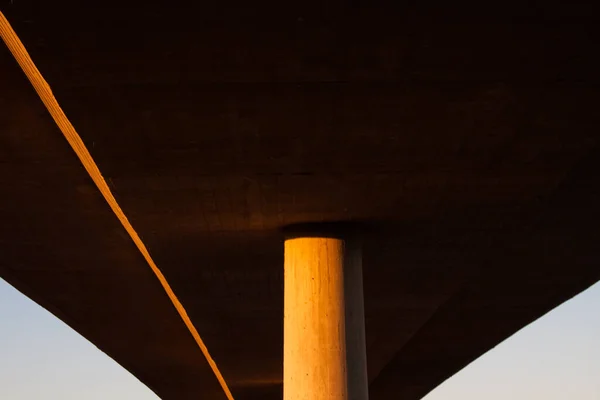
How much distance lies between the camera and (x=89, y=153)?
1064 centimetres

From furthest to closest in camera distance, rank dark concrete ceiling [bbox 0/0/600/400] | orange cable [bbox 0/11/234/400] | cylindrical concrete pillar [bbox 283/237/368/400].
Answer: cylindrical concrete pillar [bbox 283/237/368/400]
orange cable [bbox 0/11/234/400]
dark concrete ceiling [bbox 0/0/600/400]

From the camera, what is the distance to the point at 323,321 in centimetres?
1391

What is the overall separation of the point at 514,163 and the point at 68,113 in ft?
21.1

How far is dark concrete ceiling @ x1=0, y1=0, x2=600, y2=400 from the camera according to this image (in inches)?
305

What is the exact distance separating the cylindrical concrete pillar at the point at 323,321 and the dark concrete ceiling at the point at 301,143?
0.79 m

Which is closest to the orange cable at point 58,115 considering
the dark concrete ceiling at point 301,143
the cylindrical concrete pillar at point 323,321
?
the dark concrete ceiling at point 301,143

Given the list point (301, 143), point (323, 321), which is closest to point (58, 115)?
point (301, 143)

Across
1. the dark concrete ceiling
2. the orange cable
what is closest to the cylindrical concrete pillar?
the dark concrete ceiling

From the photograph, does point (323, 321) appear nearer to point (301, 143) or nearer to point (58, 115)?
point (301, 143)

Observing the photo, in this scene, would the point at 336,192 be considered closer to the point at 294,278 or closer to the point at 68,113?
the point at 294,278

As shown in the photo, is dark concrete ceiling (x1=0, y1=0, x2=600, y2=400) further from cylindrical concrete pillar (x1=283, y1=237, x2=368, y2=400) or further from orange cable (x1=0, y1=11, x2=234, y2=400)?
cylindrical concrete pillar (x1=283, y1=237, x2=368, y2=400)

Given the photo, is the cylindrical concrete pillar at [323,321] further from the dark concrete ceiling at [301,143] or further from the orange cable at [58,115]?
the orange cable at [58,115]

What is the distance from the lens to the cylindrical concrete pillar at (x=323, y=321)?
13.7m

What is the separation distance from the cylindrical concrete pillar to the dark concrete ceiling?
2.60 feet
